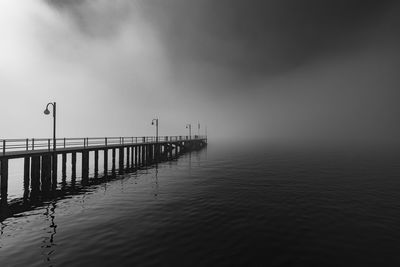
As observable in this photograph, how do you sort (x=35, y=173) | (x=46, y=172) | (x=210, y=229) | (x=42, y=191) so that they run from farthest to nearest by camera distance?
(x=46, y=172)
(x=35, y=173)
(x=42, y=191)
(x=210, y=229)

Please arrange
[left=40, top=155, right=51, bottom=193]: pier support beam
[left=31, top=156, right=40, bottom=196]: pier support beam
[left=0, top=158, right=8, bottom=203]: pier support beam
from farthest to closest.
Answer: [left=40, top=155, right=51, bottom=193]: pier support beam
[left=31, top=156, right=40, bottom=196]: pier support beam
[left=0, top=158, right=8, bottom=203]: pier support beam

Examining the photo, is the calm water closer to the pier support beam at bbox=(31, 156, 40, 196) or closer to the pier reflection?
the pier reflection

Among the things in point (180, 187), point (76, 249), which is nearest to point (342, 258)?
point (76, 249)

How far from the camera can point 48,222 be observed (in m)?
10.3

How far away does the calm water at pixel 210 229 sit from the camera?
6988 millimetres

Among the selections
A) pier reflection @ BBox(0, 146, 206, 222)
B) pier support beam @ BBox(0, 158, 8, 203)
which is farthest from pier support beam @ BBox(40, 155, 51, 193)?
pier support beam @ BBox(0, 158, 8, 203)

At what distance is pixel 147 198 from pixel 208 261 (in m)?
8.72

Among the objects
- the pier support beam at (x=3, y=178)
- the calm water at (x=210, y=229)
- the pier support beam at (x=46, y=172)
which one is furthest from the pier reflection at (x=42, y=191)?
the calm water at (x=210, y=229)

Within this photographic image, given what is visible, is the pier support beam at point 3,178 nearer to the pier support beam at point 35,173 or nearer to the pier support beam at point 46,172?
the pier support beam at point 35,173

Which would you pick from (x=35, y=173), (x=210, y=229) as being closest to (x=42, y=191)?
(x=35, y=173)

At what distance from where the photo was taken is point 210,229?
9.29m

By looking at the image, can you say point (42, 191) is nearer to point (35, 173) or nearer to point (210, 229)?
point (35, 173)

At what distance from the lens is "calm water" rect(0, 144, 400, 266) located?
6.99m

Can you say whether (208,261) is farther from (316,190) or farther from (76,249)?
(316,190)
